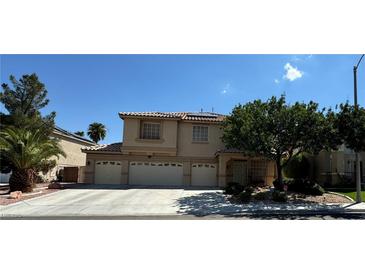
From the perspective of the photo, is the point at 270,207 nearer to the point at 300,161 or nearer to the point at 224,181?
the point at 224,181

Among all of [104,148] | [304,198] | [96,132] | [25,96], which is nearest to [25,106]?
[25,96]

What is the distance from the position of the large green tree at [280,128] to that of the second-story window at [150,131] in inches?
337

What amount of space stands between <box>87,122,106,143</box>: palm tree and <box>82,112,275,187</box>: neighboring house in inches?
1081

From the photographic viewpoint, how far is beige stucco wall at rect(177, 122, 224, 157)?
22.7 meters

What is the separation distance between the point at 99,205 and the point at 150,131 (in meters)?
10.1

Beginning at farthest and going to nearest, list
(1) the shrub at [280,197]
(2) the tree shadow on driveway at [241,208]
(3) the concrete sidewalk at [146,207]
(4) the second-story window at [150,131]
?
(4) the second-story window at [150,131]
(1) the shrub at [280,197]
(2) the tree shadow on driveway at [241,208]
(3) the concrete sidewalk at [146,207]

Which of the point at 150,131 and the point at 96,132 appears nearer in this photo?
the point at 150,131

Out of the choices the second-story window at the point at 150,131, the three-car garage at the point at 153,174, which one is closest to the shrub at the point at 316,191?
the three-car garage at the point at 153,174

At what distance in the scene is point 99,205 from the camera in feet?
44.0

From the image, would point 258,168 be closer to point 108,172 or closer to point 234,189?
point 234,189

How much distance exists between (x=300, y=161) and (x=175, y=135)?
40.1 feet

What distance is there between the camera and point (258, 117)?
15.0 metres

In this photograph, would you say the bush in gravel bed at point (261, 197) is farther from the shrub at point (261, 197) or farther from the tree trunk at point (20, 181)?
the tree trunk at point (20, 181)

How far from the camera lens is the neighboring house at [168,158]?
22109 millimetres
